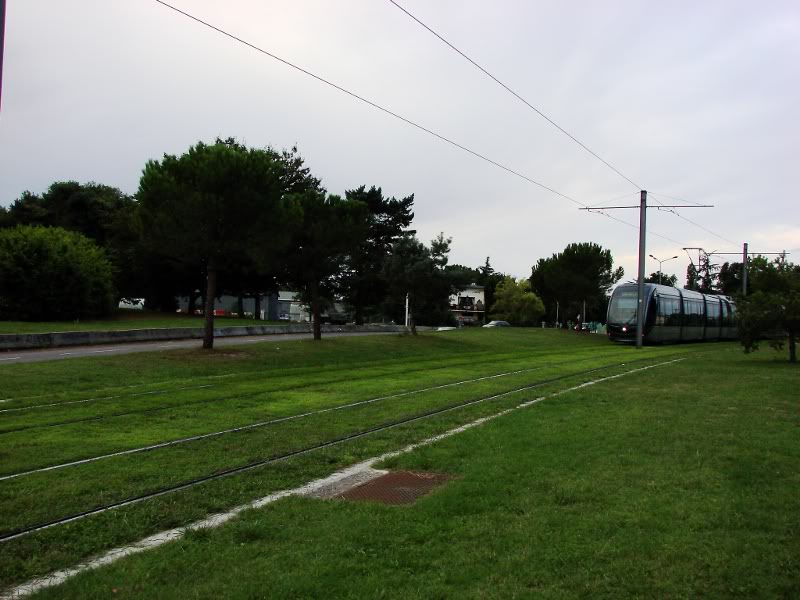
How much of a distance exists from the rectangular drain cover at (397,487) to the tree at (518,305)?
91.3 meters

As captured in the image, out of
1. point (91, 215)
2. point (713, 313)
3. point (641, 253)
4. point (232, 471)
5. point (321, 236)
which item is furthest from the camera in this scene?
point (91, 215)

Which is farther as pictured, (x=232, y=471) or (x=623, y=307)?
(x=623, y=307)

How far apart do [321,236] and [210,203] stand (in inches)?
348

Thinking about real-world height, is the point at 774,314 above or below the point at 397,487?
above

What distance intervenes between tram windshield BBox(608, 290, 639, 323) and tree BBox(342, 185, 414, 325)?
791 inches

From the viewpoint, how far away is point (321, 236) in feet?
101

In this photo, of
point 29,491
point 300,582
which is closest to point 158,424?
point 29,491

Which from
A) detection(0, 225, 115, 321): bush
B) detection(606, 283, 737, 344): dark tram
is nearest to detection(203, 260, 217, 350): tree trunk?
detection(0, 225, 115, 321): bush

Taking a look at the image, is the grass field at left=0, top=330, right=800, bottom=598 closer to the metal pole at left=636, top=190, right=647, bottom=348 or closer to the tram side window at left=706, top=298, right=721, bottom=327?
the metal pole at left=636, top=190, right=647, bottom=348

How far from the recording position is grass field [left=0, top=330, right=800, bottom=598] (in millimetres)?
4254

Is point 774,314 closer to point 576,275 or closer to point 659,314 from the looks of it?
point 659,314

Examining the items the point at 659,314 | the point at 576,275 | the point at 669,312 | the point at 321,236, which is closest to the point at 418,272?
the point at 321,236

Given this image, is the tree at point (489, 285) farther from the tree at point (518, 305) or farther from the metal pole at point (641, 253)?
the metal pole at point (641, 253)

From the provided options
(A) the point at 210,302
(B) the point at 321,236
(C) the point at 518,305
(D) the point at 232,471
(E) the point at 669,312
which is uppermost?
(B) the point at 321,236
